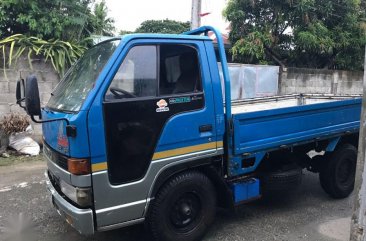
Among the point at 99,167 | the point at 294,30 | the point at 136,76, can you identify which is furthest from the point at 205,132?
the point at 294,30

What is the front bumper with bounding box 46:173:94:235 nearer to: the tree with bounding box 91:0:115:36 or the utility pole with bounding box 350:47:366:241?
the utility pole with bounding box 350:47:366:241

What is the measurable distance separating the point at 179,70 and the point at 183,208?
1.35 meters

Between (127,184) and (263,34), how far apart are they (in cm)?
856

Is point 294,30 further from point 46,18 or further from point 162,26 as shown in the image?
point 162,26

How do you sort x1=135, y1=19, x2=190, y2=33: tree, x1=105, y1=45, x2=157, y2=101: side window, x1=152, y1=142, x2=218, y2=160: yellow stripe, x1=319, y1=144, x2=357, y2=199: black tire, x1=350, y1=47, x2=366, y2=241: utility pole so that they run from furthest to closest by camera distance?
x1=135, y1=19, x2=190, y2=33: tree, x1=319, y1=144, x2=357, y2=199: black tire, x1=152, y1=142, x2=218, y2=160: yellow stripe, x1=105, y1=45, x2=157, y2=101: side window, x1=350, y1=47, x2=366, y2=241: utility pole

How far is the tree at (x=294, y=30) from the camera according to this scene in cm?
1040

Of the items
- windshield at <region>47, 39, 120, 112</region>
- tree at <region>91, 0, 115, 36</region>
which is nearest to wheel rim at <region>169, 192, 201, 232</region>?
windshield at <region>47, 39, 120, 112</region>

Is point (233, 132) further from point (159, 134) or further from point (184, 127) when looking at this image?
point (159, 134)

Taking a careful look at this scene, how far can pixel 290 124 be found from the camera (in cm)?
429

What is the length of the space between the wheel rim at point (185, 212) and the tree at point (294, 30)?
7412 millimetres

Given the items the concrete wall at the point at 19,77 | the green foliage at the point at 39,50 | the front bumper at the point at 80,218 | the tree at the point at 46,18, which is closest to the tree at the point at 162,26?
the tree at the point at 46,18

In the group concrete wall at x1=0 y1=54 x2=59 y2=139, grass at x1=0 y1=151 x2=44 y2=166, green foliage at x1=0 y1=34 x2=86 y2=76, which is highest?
green foliage at x1=0 y1=34 x2=86 y2=76

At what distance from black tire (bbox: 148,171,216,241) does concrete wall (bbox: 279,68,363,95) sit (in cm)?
705

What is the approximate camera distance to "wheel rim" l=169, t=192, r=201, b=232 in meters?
3.53
